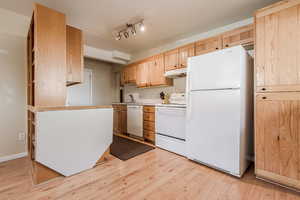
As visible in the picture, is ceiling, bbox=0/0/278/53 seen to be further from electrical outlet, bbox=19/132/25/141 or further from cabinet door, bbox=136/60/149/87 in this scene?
electrical outlet, bbox=19/132/25/141

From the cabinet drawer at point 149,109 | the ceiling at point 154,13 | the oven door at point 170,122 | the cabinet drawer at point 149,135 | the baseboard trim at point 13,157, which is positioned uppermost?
the ceiling at point 154,13

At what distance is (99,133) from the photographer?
2.01m

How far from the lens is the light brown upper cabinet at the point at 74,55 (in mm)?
2154

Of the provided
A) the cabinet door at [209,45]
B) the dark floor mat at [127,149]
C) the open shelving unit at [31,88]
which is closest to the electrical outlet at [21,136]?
the open shelving unit at [31,88]

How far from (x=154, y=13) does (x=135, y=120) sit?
236cm

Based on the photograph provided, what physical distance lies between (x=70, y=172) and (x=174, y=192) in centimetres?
132

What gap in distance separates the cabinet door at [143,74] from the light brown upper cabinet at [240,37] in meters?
1.91

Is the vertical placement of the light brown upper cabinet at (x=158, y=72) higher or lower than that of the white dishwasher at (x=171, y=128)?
higher

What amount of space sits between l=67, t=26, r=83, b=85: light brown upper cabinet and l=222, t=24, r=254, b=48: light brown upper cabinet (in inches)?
96.2

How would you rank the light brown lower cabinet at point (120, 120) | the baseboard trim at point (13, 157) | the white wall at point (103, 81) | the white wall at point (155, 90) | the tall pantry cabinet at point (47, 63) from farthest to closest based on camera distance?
1. the white wall at point (103, 81)
2. the light brown lower cabinet at point (120, 120)
3. the white wall at point (155, 90)
4. the baseboard trim at point (13, 157)
5. the tall pantry cabinet at point (47, 63)

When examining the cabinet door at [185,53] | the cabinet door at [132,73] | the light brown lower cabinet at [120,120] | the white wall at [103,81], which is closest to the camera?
the cabinet door at [185,53]

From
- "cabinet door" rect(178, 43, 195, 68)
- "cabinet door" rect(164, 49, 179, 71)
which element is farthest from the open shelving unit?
"cabinet door" rect(178, 43, 195, 68)

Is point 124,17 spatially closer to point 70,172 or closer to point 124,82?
point 124,82

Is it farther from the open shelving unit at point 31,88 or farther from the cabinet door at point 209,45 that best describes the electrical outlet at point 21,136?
the cabinet door at point 209,45
